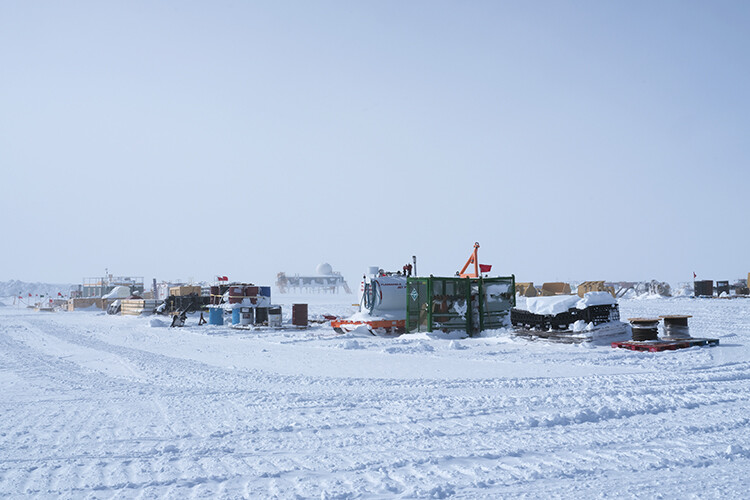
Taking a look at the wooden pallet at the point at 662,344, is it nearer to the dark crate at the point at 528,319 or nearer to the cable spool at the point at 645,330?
the cable spool at the point at 645,330

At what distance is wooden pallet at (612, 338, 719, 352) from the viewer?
12227 millimetres

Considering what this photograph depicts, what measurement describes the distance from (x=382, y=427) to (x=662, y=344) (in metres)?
8.49

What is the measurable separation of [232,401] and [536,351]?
7.53 m

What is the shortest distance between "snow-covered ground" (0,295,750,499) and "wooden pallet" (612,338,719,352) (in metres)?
0.34

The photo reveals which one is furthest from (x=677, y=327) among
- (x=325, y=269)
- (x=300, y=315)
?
(x=325, y=269)

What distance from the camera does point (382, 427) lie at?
6078mm

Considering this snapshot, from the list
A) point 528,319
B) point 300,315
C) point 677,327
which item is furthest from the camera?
point 300,315

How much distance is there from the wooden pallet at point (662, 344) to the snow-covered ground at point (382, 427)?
0.34 meters

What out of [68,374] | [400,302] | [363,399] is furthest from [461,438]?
[400,302]

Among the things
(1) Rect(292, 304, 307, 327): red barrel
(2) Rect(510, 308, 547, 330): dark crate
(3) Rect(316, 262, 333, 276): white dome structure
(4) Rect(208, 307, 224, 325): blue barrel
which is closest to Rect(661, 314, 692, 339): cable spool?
(2) Rect(510, 308, 547, 330): dark crate

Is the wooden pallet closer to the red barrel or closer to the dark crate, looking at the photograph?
the dark crate

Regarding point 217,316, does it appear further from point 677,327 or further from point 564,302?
point 677,327

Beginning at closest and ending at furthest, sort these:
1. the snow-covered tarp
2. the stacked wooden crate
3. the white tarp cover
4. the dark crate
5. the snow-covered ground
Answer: the snow-covered ground, the snow-covered tarp, the dark crate, the stacked wooden crate, the white tarp cover

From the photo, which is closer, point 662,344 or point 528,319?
point 662,344
